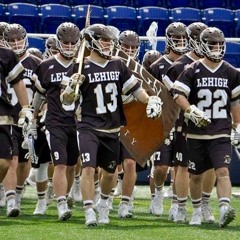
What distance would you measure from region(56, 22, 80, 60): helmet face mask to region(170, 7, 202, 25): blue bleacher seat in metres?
6.91

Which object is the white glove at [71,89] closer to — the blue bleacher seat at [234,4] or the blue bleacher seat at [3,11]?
the blue bleacher seat at [3,11]

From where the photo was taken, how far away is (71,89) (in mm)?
9227

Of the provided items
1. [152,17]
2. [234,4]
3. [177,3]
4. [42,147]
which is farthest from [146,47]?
[42,147]

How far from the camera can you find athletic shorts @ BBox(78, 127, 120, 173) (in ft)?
30.3

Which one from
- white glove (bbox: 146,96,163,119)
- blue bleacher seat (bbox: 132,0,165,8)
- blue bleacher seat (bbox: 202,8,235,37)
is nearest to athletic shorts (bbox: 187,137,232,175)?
white glove (bbox: 146,96,163,119)

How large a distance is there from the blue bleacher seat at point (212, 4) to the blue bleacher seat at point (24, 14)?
2860 millimetres

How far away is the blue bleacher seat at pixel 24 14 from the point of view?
16375 mm

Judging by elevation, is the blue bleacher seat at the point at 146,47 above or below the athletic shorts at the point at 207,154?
above

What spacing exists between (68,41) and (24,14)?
6.41 m

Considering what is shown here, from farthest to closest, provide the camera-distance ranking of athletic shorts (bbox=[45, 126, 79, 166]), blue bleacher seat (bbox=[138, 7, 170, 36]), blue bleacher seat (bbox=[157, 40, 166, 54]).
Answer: blue bleacher seat (bbox=[138, 7, 170, 36]), blue bleacher seat (bbox=[157, 40, 166, 54]), athletic shorts (bbox=[45, 126, 79, 166])

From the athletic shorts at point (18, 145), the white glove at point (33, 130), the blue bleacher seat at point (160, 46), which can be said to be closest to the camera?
the white glove at point (33, 130)

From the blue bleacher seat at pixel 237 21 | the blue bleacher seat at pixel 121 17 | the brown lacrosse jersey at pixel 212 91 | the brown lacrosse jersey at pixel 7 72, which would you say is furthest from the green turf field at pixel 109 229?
the blue bleacher seat at pixel 237 21

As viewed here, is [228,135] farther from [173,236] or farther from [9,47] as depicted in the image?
[9,47]

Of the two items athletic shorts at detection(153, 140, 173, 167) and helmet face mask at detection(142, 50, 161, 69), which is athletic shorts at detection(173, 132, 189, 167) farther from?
helmet face mask at detection(142, 50, 161, 69)
